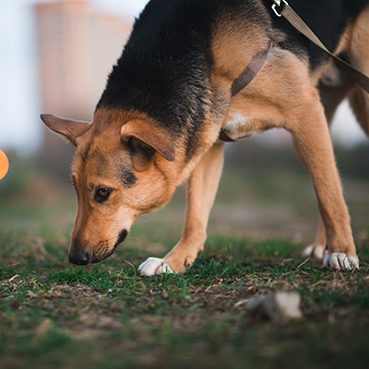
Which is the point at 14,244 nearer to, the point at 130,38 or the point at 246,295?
the point at 130,38

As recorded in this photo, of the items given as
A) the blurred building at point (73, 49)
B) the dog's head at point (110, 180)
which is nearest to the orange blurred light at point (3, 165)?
the blurred building at point (73, 49)

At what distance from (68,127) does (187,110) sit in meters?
0.93

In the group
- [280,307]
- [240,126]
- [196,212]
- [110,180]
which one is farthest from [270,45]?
[280,307]

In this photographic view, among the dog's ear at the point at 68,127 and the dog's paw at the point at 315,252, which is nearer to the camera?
the dog's ear at the point at 68,127

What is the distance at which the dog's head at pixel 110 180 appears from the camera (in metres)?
2.68

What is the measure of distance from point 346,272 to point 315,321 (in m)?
1.00

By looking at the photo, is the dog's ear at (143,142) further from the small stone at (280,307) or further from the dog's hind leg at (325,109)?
the dog's hind leg at (325,109)

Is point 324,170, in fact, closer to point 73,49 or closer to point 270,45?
point 270,45

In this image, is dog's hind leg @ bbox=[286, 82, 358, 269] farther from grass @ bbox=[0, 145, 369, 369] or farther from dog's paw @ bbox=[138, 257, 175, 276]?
dog's paw @ bbox=[138, 257, 175, 276]

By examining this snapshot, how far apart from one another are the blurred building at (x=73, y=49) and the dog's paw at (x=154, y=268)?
18.4 m

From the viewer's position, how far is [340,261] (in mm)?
2768

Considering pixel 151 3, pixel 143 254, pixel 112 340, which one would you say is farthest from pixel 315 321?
pixel 151 3

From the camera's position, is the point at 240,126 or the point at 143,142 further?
the point at 240,126

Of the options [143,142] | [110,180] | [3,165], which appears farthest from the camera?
[3,165]
